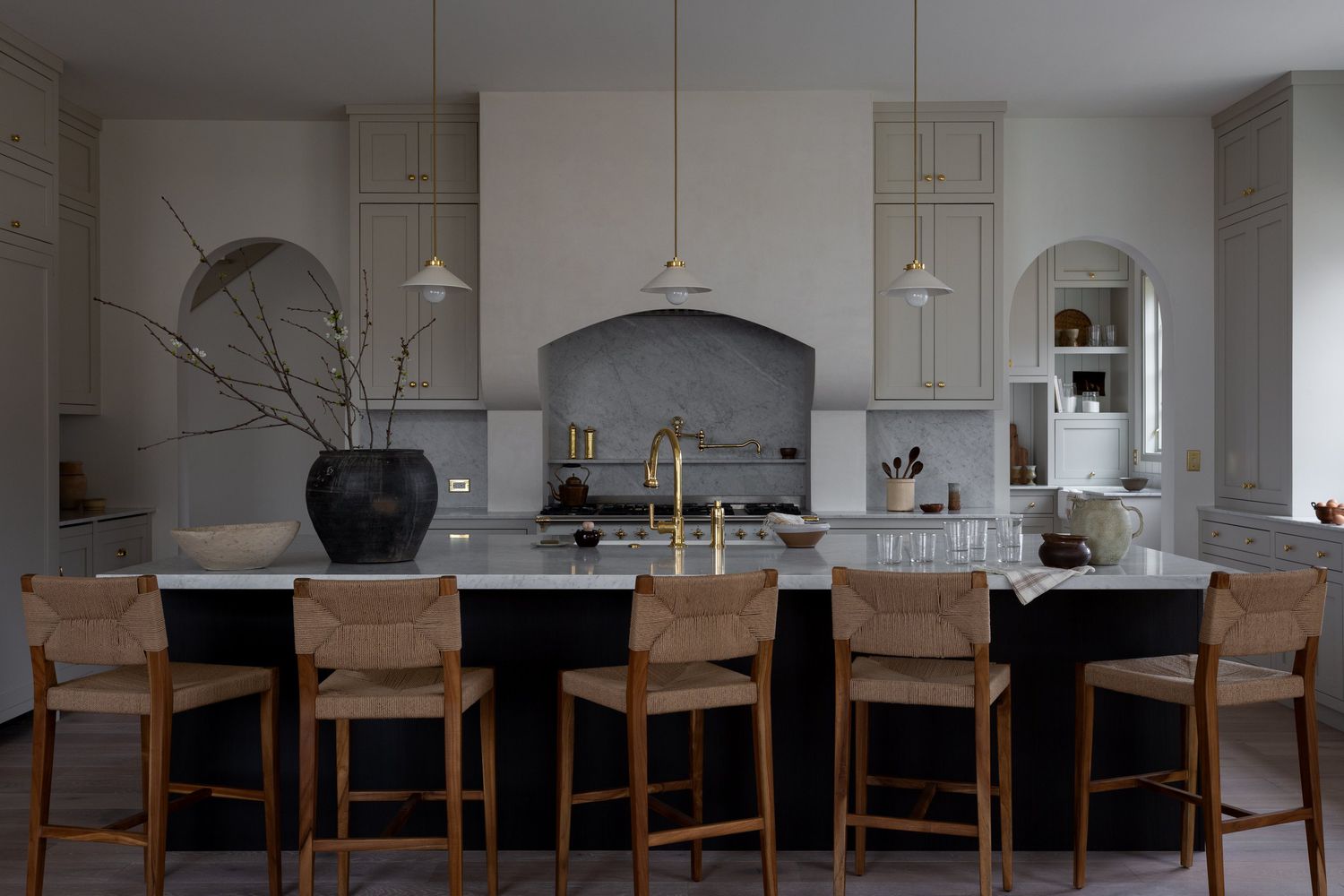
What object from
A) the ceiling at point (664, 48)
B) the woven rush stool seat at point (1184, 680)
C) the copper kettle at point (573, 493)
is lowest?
the woven rush stool seat at point (1184, 680)

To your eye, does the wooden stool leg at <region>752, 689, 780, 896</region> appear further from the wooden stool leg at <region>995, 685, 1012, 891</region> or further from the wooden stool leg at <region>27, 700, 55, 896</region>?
the wooden stool leg at <region>27, 700, 55, 896</region>

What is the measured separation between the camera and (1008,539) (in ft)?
10.7

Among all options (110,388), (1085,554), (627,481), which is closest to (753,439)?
(627,481)

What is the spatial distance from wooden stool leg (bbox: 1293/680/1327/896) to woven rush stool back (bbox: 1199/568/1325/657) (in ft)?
0.60

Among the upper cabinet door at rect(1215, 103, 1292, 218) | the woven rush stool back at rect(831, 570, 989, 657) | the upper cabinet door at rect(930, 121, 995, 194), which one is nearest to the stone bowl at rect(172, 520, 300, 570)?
the woven rush stool back at rect(831, 570, 989, 657)

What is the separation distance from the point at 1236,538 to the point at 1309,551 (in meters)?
0.65

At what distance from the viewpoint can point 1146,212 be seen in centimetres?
582

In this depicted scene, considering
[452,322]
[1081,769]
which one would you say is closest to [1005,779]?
[1081,769]

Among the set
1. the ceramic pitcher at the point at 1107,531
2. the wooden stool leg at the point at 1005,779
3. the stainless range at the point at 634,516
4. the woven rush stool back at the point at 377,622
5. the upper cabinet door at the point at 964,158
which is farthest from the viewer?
the upper cabinet door at the point at 964,158

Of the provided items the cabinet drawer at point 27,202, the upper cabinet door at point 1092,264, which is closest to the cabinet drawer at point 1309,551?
the upper cabinet door at point 1092,264

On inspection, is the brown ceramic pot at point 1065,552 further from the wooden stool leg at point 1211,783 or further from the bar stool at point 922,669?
the wooden stool leg at point 1211,783

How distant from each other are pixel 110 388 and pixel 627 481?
291 cm

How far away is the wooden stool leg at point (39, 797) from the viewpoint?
8.82 ft

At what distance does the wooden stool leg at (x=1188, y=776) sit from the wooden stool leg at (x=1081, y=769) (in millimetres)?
330
